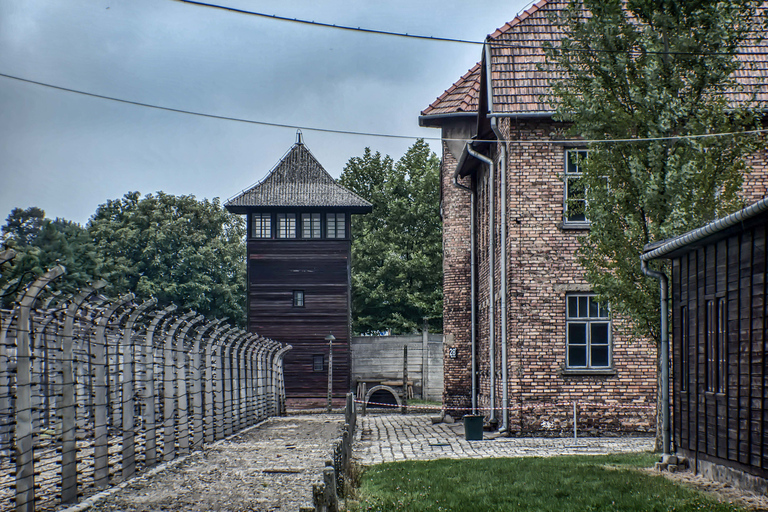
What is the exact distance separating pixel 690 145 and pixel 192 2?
7731mm

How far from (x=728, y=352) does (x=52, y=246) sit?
4559 cm

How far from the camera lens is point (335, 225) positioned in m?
39.1

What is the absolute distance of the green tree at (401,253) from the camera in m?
48.0

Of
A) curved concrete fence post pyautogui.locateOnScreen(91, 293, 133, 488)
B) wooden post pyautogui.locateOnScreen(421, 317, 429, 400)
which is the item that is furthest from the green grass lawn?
wooden post pyautogui.locateOnScreen(421, 317, 429, 400)

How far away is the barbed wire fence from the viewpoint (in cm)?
865

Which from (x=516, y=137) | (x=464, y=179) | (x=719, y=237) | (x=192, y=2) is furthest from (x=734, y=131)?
(x=464, y=179)

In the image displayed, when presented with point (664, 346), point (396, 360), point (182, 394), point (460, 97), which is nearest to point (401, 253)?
point (396, 360)

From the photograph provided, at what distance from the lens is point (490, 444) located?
16.8 metres

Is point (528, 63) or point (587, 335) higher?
point (528, 63)

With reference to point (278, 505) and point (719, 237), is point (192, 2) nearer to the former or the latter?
point (278, 505)

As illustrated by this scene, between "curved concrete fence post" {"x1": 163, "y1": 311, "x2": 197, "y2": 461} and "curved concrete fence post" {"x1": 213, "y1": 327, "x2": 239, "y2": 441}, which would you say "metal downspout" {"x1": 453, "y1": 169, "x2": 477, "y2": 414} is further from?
"curved concrete fence post" {"x1": 163, "y1": 311, "x2": 197, "y2": 461}

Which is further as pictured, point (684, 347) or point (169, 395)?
point (169, 395)

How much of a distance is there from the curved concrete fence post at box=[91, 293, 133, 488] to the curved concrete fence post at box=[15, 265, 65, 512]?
2.14m

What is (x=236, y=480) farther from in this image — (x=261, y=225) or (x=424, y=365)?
(x=261, y=225)
